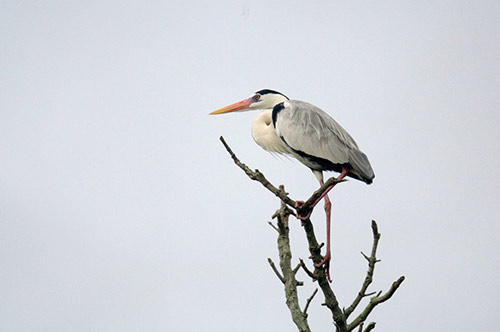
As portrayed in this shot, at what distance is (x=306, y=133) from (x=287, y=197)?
2.68 meters

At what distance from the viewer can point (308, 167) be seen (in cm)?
859

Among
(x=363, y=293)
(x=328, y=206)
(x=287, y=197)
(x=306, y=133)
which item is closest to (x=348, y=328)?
(x=363, y=293)

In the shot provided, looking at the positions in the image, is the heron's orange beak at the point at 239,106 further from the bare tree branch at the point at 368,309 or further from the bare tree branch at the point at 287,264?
the bare tree branch at the point at 368,309

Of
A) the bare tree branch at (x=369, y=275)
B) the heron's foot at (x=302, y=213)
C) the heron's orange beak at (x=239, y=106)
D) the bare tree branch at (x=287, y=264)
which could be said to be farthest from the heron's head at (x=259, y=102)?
the bare tree branch at (x=369, y=275)

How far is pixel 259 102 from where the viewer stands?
9383 millimetres

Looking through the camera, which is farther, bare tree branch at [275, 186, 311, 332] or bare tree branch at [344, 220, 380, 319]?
bare tree branch at [275, 186, 311, 332]

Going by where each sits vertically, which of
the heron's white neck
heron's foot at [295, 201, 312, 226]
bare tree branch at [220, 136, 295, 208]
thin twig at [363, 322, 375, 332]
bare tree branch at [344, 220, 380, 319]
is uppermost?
the heron's white neck

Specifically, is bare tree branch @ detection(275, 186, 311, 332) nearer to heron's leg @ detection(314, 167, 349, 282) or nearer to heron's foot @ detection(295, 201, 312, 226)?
heron's foot @ detection(295, 201, 312, 226)

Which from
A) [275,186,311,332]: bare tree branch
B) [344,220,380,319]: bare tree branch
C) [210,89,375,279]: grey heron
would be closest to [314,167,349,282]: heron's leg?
[210,89,375,279]: grey heron

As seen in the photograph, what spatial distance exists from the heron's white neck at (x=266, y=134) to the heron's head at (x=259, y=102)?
0.47m

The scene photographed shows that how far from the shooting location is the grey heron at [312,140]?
7.79 m

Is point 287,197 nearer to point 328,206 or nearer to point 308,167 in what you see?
point 328,206

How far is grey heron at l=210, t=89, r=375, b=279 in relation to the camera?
307 inches

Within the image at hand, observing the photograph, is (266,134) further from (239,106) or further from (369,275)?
(369,275)
